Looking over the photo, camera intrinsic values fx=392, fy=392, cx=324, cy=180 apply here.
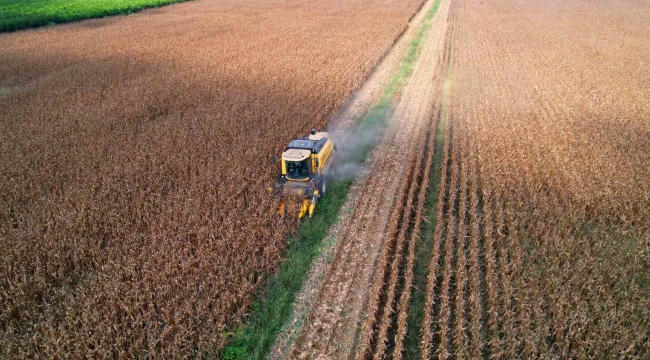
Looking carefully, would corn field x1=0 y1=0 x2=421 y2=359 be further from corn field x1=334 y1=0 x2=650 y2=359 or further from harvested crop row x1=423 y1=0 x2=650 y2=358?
harvested crop row x1=423 y1=0 x2=650 y2=358

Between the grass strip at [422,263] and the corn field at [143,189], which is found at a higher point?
the corn field at [143,189]

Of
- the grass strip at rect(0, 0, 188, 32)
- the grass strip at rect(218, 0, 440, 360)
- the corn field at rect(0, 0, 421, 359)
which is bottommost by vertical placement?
the grass strip at rect(218, 0, 440, 360)

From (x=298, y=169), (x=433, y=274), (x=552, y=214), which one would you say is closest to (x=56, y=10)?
(x=298, y=169)

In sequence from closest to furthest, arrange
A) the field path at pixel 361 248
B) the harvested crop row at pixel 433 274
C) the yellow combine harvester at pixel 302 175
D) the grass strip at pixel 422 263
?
the harvested crop row at pixel 433 274 → the grass strip at pixel 422 263 → the field path at pixel 361 248 → the yellow combine harvester at pixel 302 175

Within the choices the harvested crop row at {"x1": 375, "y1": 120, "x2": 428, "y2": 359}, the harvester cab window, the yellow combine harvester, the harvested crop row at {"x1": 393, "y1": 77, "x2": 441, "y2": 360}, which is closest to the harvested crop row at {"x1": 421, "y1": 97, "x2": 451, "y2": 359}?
the harvested crop row at {"x1": 393, "y1": 77, "x2": 441, "y2": 360}

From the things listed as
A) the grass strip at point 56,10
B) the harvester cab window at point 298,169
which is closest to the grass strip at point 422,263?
the harvester cab window at point 298,169

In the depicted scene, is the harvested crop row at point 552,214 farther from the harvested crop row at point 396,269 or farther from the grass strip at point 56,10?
the grass strip at point 56,10

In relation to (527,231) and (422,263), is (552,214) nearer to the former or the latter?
(527,231)
